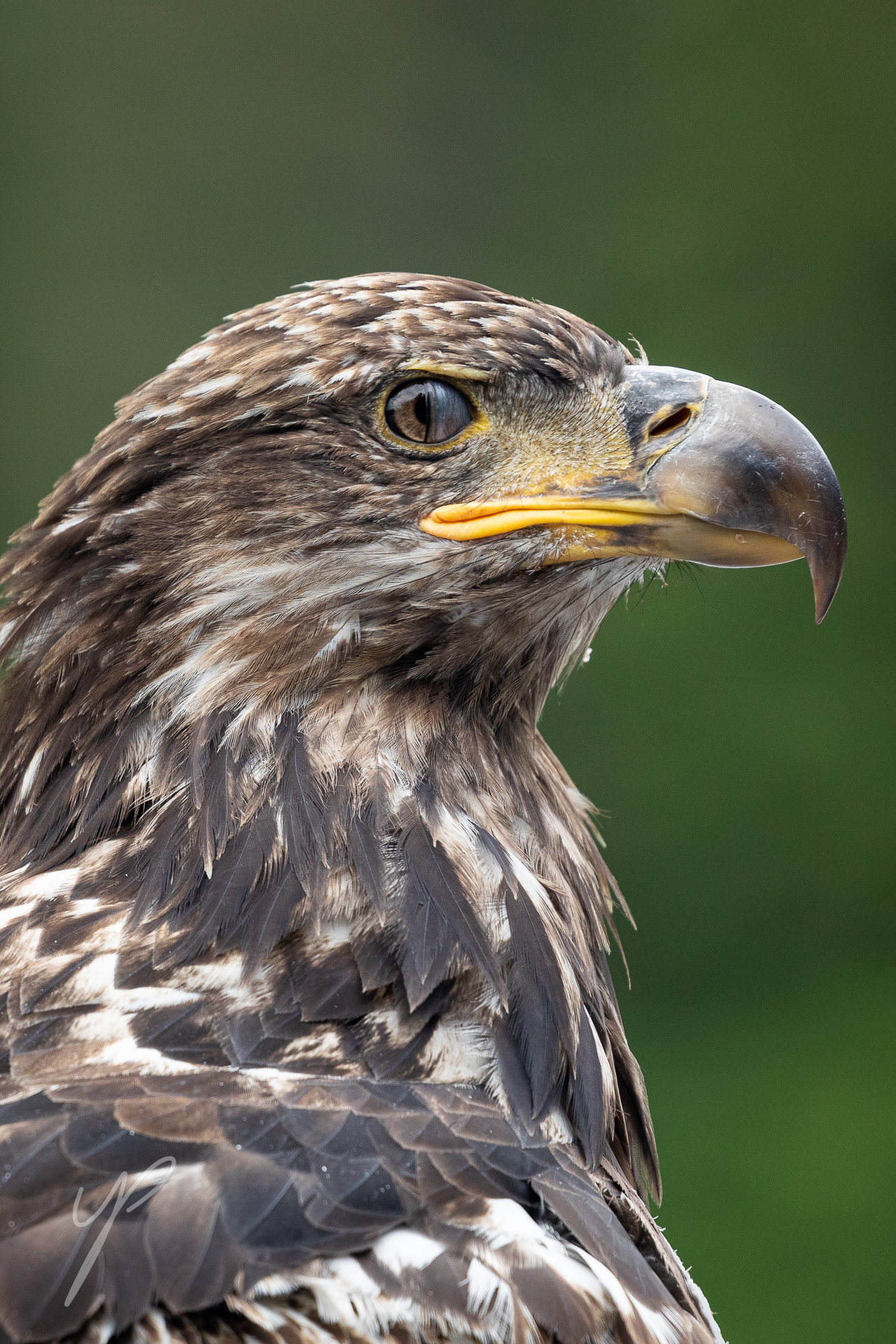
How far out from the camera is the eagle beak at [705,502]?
6.14 feet

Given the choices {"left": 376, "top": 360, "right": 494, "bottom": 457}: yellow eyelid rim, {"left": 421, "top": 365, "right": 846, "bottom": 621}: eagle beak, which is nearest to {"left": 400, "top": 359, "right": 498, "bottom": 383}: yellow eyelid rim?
{"left": 376, "top": 360, "right": 494, "bottom": 457}: yellow eyelid rim

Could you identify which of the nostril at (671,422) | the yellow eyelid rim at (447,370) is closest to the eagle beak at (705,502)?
the nostril at (671,422)

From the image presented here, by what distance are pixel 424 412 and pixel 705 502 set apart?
1.18 feet

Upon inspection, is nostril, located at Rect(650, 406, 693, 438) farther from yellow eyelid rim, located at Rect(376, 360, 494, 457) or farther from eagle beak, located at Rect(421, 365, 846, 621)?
yellow eyelid rim, located at Rect(376, 360, 494, 457)

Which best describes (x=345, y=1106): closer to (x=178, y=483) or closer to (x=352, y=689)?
(x=352, y=689)

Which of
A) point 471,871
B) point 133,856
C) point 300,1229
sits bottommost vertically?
point 300,1229

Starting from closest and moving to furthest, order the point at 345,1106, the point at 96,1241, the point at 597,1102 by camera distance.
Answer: the point at 96,1241
the point at 345,1106
the point at 597,1102

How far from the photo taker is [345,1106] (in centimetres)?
153

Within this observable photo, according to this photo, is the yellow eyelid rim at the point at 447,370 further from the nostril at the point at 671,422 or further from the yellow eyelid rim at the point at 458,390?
the nostril at the point at 671,422

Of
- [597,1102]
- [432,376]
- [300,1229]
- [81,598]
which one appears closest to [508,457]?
[432,376]

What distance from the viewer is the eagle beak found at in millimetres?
1870

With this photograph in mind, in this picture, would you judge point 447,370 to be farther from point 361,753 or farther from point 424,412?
point 361,753

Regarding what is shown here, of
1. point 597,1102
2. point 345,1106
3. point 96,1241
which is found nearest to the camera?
point 96,1241

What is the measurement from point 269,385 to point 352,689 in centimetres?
38
